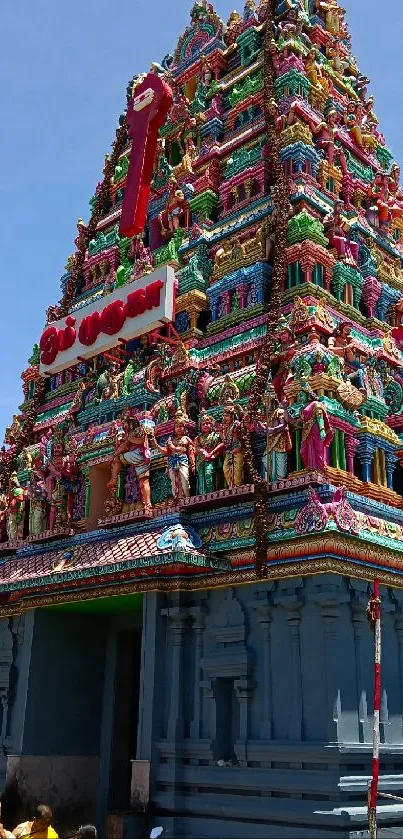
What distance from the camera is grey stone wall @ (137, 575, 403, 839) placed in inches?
528

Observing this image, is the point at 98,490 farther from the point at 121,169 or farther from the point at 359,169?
the point at 121,169

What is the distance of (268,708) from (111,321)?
10921 mm

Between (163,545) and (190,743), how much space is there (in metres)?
3.69

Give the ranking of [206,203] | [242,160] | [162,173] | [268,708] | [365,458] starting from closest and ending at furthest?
1. [268,708]
2. [365,458]
3. [242,160]
4. [206,203]
5. [162,173]

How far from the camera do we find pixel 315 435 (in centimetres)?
1545

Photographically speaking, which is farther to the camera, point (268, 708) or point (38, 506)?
point (38, 506)

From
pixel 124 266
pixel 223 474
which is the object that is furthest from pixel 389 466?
pixel 124 266

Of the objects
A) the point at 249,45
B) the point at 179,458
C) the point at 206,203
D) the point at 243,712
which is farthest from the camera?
the point at 249,45

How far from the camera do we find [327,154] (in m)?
22.5

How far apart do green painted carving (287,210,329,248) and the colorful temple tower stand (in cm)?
5

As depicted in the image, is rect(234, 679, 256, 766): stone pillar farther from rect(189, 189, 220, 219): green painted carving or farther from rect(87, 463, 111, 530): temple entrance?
rect(189, 189, 220, 219): green painted carving

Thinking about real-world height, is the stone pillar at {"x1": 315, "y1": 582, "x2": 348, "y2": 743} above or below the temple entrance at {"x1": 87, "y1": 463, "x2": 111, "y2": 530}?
below

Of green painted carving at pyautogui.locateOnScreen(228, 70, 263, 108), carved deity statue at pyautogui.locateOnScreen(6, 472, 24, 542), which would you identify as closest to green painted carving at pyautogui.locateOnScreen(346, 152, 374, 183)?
green painted carving at pyautogui.locateOnScreen(228, 70, 263, 108)

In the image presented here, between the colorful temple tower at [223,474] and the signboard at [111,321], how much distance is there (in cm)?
8
